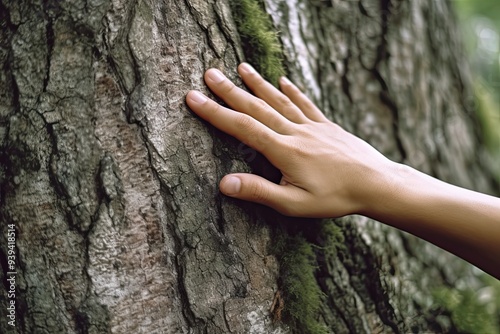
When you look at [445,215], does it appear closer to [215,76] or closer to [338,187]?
[338,187]

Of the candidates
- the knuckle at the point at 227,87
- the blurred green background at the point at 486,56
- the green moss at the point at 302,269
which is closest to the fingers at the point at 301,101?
the knuckle at the point at 227,87

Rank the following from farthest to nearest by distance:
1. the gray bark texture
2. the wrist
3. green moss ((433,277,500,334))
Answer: green moss ((433,277,500,334)), the wrist, the gray bark texture

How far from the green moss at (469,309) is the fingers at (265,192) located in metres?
1.06

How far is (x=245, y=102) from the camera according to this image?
158 centimetres

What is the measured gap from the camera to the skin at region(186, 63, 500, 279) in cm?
151

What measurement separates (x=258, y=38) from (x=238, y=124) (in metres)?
0.40

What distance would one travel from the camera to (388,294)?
6.34 feet

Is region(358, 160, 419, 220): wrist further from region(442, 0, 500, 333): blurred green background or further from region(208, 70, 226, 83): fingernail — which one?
region(442, 0, 500, 333): blurred green background

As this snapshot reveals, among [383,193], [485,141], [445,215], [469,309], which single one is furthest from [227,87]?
[485,141]

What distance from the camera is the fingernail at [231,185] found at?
4.87ft

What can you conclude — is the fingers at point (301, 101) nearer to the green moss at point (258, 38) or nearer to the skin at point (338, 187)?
the green moss at point (258, 38)

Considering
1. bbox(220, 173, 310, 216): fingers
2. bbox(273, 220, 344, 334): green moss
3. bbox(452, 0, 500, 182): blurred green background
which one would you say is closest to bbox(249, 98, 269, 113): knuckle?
bbox(220, 173, 310, 216): fingers

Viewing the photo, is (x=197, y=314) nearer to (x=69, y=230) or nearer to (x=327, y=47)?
(x=69, y=230)

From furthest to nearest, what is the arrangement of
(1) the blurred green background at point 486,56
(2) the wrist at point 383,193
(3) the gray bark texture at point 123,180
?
(1) the blurred green background at point 486,56 → (2) the wrist at point 383,193 → (3) the gray bark texture at point 123,180
